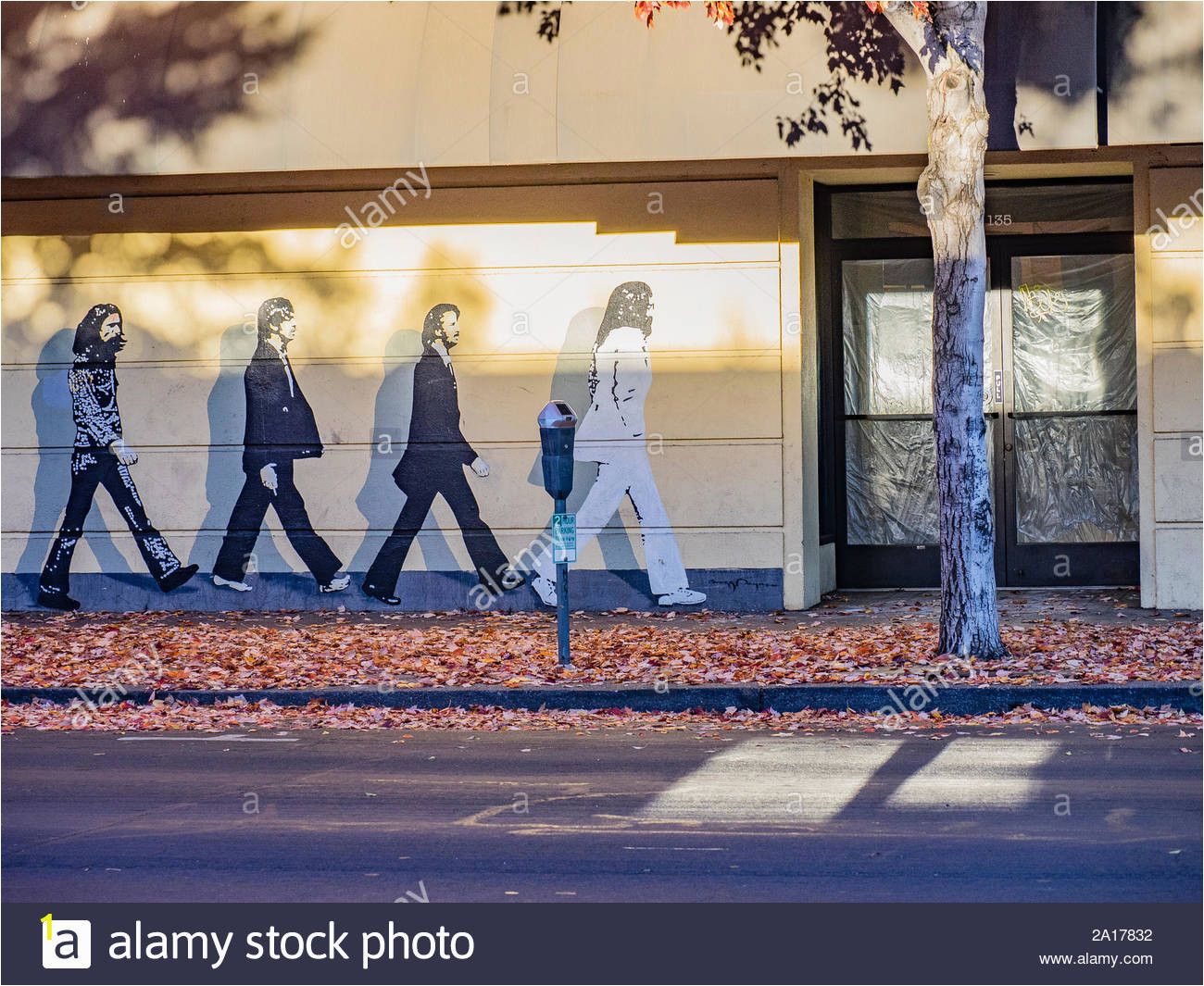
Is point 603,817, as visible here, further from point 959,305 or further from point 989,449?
point 989,449

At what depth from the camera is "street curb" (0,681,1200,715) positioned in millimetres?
8266

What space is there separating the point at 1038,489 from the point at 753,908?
29.6 feet

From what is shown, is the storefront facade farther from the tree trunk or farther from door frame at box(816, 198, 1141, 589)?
the tree trunk

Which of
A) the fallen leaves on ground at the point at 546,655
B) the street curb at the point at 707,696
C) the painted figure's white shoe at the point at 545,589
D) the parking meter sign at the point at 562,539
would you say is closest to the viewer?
the street curb at the point at 707,696

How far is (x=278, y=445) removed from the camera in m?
12.6

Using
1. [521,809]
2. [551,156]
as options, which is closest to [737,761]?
[521,809]

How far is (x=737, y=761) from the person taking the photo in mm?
7141

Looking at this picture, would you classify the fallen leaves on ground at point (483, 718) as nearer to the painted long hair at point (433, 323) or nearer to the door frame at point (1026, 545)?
the painted long hair at point (433, 323)

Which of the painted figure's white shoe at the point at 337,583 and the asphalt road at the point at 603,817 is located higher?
the painted figure's white shoe at the point at 337,583

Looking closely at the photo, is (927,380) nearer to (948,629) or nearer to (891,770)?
(948,629)

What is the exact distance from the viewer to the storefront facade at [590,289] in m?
11.1

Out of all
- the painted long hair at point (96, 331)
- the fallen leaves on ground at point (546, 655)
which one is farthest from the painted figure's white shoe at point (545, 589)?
the painted long hair at point (96, 331)

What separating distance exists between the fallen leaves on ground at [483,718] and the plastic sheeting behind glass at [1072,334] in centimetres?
523

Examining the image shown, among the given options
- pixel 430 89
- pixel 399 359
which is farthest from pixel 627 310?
pixel 430 89
